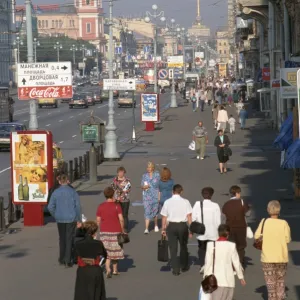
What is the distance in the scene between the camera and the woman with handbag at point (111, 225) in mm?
15742

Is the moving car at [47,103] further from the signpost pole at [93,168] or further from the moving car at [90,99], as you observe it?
the signpost pole at [93,168]

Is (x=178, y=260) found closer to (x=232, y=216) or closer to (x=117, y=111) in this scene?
(x=232, y=216)

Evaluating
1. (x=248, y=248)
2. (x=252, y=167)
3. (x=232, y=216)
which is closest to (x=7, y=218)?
(x=248, y=248)

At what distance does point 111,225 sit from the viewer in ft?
51.6

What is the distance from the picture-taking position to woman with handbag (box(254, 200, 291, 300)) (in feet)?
43.5

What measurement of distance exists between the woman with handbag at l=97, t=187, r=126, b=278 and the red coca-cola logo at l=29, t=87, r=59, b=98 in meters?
7.32

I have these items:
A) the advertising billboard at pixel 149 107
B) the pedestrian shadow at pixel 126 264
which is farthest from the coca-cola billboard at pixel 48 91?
the advertising billboard at pixel 149 107

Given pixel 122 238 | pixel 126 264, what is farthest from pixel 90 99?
pixel 122 238

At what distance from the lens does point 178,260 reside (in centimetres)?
1606

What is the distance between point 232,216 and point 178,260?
1.17m

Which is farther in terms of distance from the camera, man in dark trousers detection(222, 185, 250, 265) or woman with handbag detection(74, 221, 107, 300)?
man in dark trousers detection(222, 185, 250, 265)

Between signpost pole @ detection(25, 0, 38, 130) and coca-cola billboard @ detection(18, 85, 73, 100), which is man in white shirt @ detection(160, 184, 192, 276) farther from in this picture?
signpost pole @ detection(25, 0, 38, 130)

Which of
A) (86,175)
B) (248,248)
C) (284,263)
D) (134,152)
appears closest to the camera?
(284,263)

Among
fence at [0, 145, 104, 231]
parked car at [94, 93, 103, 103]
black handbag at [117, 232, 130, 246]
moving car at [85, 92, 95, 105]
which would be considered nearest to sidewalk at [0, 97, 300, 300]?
fence at [0, 145, 104, 231]
